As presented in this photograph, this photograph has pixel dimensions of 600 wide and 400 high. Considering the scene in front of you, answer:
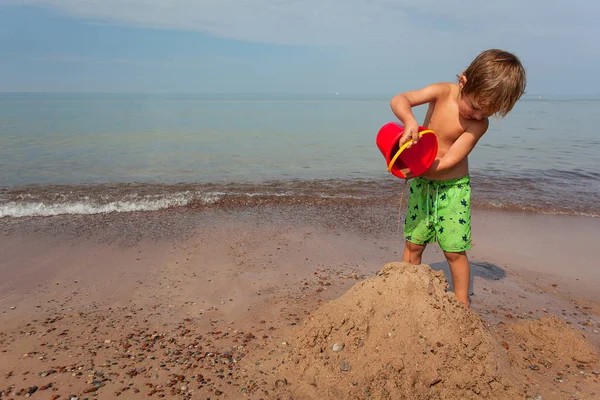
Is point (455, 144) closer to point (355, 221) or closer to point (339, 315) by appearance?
point (339, 315)

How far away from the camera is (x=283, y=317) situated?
120 inches

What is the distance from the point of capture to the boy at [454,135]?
2.48 meters

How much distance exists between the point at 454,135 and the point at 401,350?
141 cm

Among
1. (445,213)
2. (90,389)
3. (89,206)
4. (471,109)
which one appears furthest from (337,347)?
(89,206)

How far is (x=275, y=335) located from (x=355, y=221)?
3.28 meters

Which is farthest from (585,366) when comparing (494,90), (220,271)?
(220,271)

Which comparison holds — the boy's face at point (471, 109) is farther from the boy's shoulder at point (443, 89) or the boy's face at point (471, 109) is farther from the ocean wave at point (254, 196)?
the ocean wave at point (254, 196)

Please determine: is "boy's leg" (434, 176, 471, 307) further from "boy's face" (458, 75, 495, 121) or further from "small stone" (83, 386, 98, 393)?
"small stone" (83, 386, 98, 393)

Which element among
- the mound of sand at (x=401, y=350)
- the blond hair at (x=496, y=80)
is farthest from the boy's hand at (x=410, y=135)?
the mound of sand at (x=401, y=350)

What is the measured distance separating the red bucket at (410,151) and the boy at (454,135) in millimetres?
103

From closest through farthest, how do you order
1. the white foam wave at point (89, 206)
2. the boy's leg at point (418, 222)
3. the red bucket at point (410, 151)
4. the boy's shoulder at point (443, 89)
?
the red bucket at point (410, 151) → the boy's shoulder at point (443, 89) → the boy's leg at point (418, 222) → the white foam wave at point (89, 206)

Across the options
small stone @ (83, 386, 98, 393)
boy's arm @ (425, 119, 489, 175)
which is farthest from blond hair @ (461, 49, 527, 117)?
small stone @ (83, 386, 98, 393)

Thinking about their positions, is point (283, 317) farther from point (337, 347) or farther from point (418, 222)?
point (418, 222)

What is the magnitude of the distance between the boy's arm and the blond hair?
17 cm
